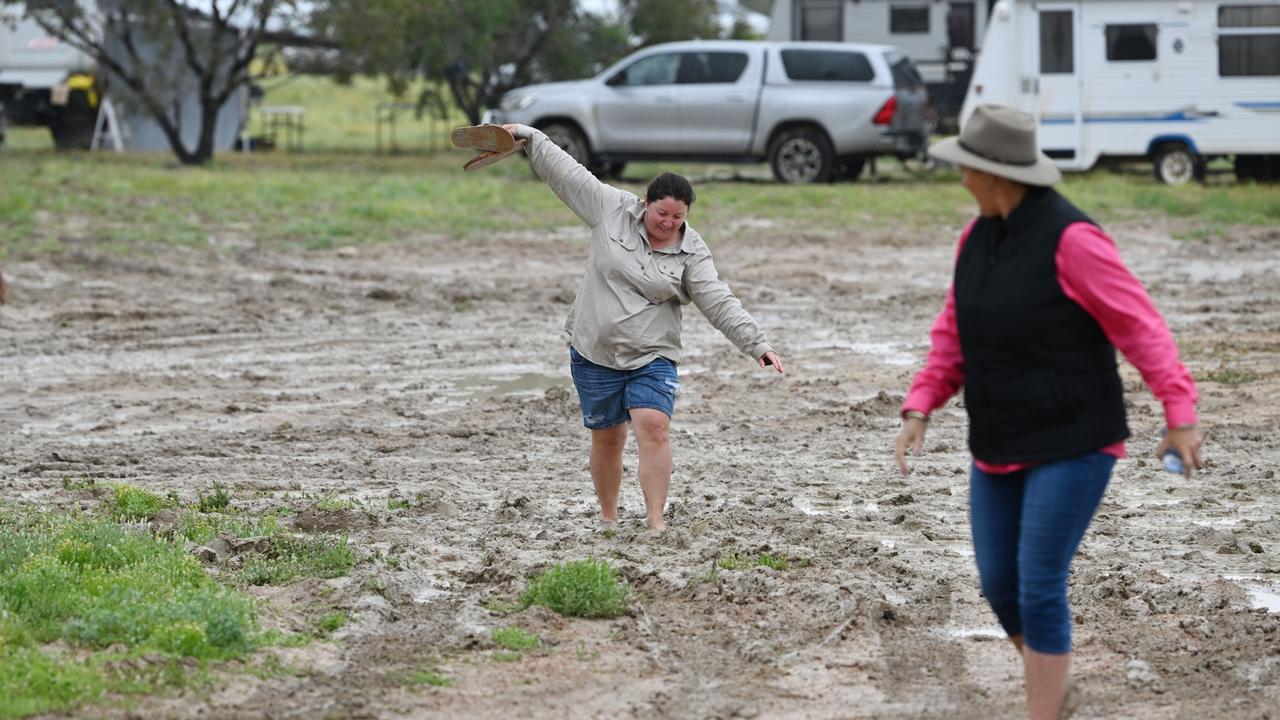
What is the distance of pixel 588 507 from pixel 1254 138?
682 inches

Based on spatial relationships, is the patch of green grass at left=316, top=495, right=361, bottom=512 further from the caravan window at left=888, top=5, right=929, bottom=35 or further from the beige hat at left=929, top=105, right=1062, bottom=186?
the caravan window at left=888, top=5, right=929, bottom=35

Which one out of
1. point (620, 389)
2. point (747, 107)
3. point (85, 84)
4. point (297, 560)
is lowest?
point (297, 560)

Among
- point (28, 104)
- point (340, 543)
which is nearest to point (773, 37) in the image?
point (28, 104)

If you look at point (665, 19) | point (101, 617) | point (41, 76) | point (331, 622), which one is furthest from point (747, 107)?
point (101, 617)

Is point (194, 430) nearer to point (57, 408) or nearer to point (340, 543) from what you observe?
point (57, 408)

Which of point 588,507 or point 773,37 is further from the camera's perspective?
point 773,37

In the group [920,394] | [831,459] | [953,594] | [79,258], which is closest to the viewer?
[920,394]

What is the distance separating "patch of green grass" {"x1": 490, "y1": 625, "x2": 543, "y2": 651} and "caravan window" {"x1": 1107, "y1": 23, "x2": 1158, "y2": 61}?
18975mm

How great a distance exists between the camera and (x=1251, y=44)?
888 inches

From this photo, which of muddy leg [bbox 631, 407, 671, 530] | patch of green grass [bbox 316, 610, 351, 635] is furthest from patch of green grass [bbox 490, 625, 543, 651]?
muddy leg [bbox 631, 407, 671, 530]

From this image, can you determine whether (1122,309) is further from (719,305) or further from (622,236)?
(622,236)

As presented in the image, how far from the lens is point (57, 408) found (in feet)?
33.3

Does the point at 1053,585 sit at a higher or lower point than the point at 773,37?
lower

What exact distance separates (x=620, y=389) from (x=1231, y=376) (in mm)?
5484
